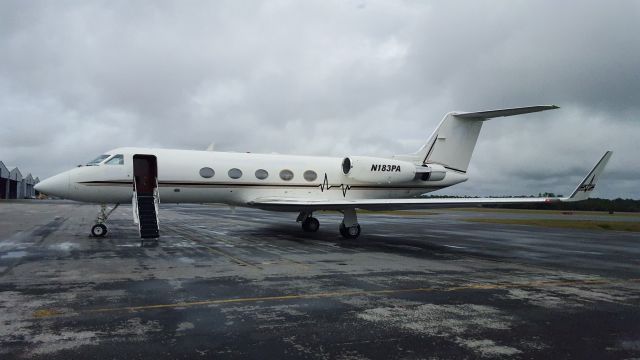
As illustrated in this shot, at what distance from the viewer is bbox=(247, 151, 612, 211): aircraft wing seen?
544 inches

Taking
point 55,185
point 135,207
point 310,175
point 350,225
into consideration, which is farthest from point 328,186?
point 55,185

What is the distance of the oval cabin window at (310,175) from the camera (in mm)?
18922

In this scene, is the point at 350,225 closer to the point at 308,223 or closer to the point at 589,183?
the point at 308,223

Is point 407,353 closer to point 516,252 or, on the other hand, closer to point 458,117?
point 516,252

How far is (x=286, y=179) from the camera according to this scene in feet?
60.6

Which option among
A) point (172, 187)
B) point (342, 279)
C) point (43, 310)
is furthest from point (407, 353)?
point (172, 187)

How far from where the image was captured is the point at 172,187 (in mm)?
16656

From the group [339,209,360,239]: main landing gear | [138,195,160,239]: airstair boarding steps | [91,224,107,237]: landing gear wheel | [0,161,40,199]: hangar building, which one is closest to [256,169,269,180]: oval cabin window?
[339,209,360,239]: main landing gear

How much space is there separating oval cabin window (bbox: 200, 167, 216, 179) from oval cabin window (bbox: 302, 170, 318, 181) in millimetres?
3769

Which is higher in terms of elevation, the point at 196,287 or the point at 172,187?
the point at 172,187

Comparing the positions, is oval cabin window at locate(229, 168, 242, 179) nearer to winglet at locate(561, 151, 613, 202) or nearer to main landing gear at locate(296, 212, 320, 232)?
main landing gear at locate(296, 212, 320, 232)

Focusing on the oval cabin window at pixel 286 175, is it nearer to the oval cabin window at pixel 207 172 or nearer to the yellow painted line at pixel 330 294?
the oval cabin window at pixel 207 172

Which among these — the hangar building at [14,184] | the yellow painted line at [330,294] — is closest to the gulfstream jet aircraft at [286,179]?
the yellow painted line at [330,294]

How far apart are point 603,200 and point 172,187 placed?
318 ft
